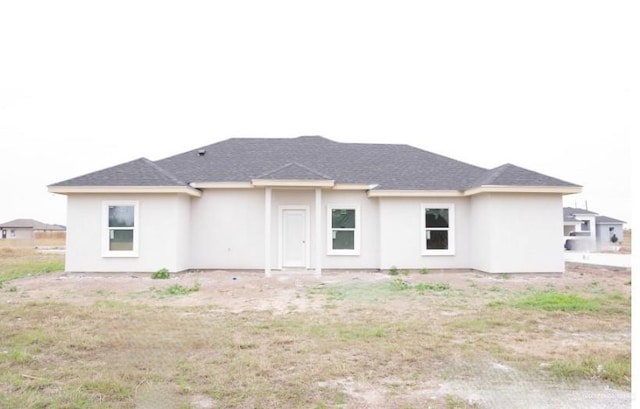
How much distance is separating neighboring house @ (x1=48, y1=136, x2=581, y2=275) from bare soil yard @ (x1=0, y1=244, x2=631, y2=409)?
3.15 m

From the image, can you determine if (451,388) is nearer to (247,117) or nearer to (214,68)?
(214,68)

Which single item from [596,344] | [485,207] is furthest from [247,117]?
[596,344]

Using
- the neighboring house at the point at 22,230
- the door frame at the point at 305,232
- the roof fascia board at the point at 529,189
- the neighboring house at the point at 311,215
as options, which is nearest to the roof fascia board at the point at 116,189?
the neighboring house at the point at 311,215

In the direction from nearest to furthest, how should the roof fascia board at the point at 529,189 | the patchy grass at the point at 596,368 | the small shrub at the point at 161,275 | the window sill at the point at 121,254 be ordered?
the patchy grass at the point at 596,368
the small shrub at the point at 161,275
the roof fascia board at the point at 529,189
the window sill at the point at 121,254

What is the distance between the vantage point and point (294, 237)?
15.5 metres

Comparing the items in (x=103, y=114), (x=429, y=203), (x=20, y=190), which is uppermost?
(x=103, y=114)

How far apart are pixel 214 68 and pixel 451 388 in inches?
644

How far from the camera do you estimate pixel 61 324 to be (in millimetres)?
7156

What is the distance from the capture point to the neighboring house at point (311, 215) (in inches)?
547

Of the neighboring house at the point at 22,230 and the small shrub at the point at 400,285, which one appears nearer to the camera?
the small shrub at the point at 400,285

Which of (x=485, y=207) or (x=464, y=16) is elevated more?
(x=464, y=16)

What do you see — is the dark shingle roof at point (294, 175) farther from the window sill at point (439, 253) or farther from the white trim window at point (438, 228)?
the window sill at point (439, 253)

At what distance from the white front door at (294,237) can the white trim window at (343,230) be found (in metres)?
0.90

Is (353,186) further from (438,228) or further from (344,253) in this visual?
(438,228)
